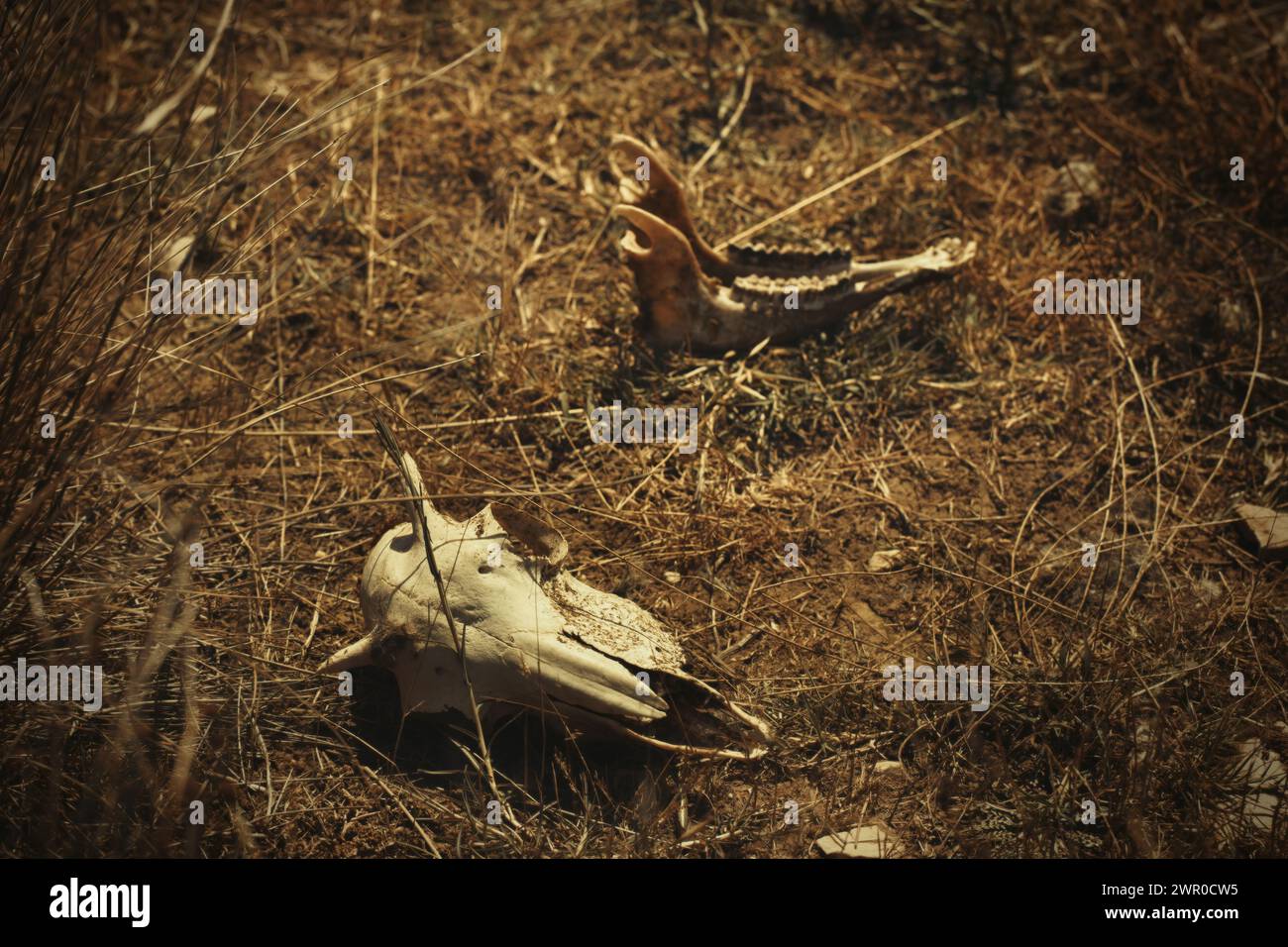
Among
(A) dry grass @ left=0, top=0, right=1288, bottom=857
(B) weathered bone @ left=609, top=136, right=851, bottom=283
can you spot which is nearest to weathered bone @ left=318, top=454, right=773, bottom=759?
(A) dry grass @ left=0, top=0, right=1288, bottom=857

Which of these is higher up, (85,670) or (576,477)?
(576,477)

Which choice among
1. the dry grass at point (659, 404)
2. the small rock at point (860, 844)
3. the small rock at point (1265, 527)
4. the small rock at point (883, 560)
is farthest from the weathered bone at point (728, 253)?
the small rock at point (860, 844)

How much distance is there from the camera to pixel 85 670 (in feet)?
8.21

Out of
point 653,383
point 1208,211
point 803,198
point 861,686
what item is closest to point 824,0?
point 803,198

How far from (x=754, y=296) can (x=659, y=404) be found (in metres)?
0.49

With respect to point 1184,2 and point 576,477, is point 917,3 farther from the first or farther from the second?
point 576,477

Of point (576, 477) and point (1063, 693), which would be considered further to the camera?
point (576, 477)

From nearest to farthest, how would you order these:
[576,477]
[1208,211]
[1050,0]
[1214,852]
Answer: [1214,852], [576,477], [1208,211], [1050,0]

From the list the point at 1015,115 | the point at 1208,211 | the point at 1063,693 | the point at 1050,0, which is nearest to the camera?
the point at 1063,693

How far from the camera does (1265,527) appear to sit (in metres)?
3.09

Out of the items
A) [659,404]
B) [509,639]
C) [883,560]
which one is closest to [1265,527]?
[883,560]

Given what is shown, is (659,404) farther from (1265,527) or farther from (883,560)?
(1265,527)

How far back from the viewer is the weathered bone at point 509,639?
244 cm

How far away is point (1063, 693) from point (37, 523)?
8.33 feet
